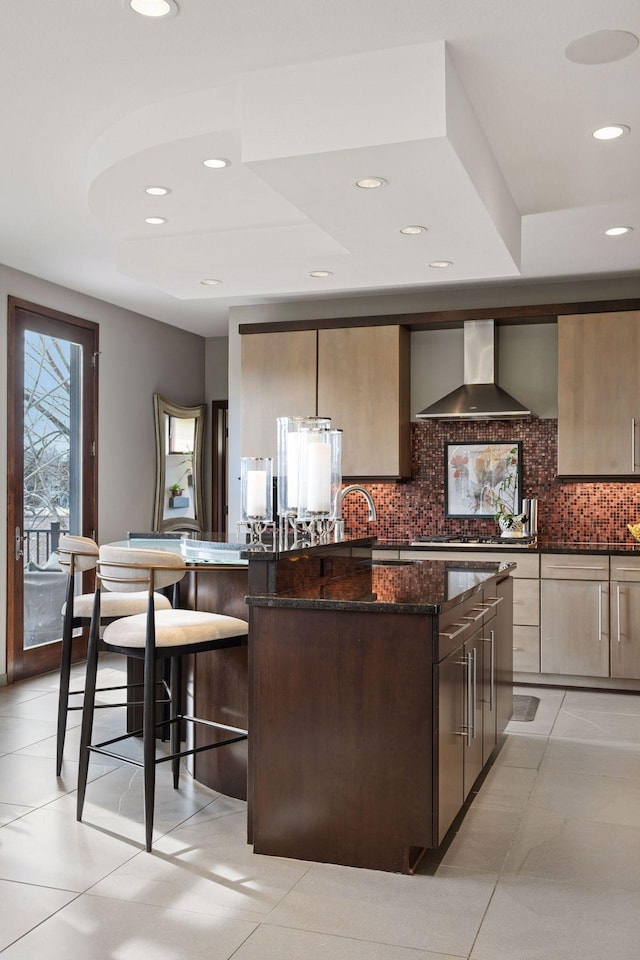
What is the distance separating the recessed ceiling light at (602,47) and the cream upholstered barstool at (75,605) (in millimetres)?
2548

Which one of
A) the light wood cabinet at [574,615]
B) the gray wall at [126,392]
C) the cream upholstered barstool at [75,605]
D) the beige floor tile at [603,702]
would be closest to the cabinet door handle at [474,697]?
the cream upholstered barstool at [75,605]

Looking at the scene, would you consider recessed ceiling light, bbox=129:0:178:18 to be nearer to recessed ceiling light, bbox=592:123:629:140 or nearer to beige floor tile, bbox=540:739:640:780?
recessed ceiling light, bbox=592:123:629:140

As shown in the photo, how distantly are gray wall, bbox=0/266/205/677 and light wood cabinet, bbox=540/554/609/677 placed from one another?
3.46 meters

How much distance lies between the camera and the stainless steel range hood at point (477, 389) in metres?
6.12

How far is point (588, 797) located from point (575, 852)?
2.05 feet

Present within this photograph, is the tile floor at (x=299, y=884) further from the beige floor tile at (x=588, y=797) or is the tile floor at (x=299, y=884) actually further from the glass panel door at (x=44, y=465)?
the glass panel door at (x=44, y=465)

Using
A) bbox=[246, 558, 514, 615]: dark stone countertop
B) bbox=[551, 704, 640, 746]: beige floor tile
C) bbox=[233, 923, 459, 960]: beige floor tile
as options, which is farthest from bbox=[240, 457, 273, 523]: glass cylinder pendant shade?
bbox=[551, 704, 640, 746]: beige floor tile

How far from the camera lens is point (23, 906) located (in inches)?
104

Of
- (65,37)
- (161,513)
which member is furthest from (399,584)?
(161,513)

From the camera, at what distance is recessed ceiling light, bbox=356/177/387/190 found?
3.33 metres

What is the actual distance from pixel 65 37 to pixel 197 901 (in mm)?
2783

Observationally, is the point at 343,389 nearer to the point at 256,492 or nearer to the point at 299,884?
the point at 256,492

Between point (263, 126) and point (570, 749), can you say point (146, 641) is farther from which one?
point (570, 749)

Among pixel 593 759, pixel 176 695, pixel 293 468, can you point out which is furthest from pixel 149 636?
pixel 593 759
